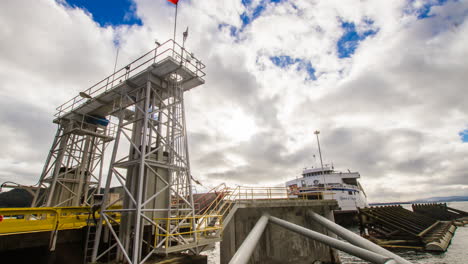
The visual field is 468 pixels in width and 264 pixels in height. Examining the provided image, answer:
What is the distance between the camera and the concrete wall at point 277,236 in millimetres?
13078

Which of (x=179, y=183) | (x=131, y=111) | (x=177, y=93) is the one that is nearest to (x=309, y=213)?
(x=179, y=183)

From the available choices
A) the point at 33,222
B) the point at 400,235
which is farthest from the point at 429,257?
the point at 33,222

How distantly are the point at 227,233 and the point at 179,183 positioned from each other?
4203 millimetres

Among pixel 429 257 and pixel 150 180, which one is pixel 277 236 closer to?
pixel 150 180

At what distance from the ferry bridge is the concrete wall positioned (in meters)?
0.06

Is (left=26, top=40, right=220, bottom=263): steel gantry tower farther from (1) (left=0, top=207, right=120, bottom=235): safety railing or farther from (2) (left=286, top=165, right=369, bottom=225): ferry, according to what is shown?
(2) (left=286, top=165, right=369, bottom=225): ferry

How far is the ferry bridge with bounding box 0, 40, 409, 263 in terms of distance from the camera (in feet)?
32.3

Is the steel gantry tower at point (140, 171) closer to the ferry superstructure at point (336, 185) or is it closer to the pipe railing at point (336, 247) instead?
the pipe railing at point (336, 247)

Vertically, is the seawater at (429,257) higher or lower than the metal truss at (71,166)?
lower

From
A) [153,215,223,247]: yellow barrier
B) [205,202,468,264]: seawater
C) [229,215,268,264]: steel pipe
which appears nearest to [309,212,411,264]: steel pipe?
[229,215,268,264]: steel pipe

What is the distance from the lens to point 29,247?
9.60m

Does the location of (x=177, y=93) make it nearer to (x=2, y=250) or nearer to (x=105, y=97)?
(x=105, y=97)

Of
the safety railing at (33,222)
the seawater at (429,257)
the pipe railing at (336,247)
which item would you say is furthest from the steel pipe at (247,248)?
the seawater at (429,257)

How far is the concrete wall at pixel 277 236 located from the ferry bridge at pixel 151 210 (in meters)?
0.06
